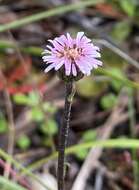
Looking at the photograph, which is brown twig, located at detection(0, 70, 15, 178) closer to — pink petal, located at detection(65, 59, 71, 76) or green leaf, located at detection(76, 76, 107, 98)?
green leaf, located at detection(76, 76, 107, 98)

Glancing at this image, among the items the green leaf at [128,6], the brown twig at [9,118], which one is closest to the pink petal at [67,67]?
the brown twig at [9,118]

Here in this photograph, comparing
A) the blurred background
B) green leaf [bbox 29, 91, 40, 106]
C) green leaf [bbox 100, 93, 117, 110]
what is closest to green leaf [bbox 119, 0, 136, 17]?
the blurred background

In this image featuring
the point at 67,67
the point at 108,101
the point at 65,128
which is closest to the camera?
the point at 67,67

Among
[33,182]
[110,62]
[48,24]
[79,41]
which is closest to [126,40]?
[110,62]

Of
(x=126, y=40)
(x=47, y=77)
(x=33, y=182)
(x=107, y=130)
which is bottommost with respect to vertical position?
(x=33, y=182)

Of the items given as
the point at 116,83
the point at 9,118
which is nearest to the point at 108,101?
the point at 116,83

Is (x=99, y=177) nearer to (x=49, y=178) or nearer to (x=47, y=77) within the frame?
A: (x=49, y=178)

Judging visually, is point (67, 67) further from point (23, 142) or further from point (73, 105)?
point (73, 105)
